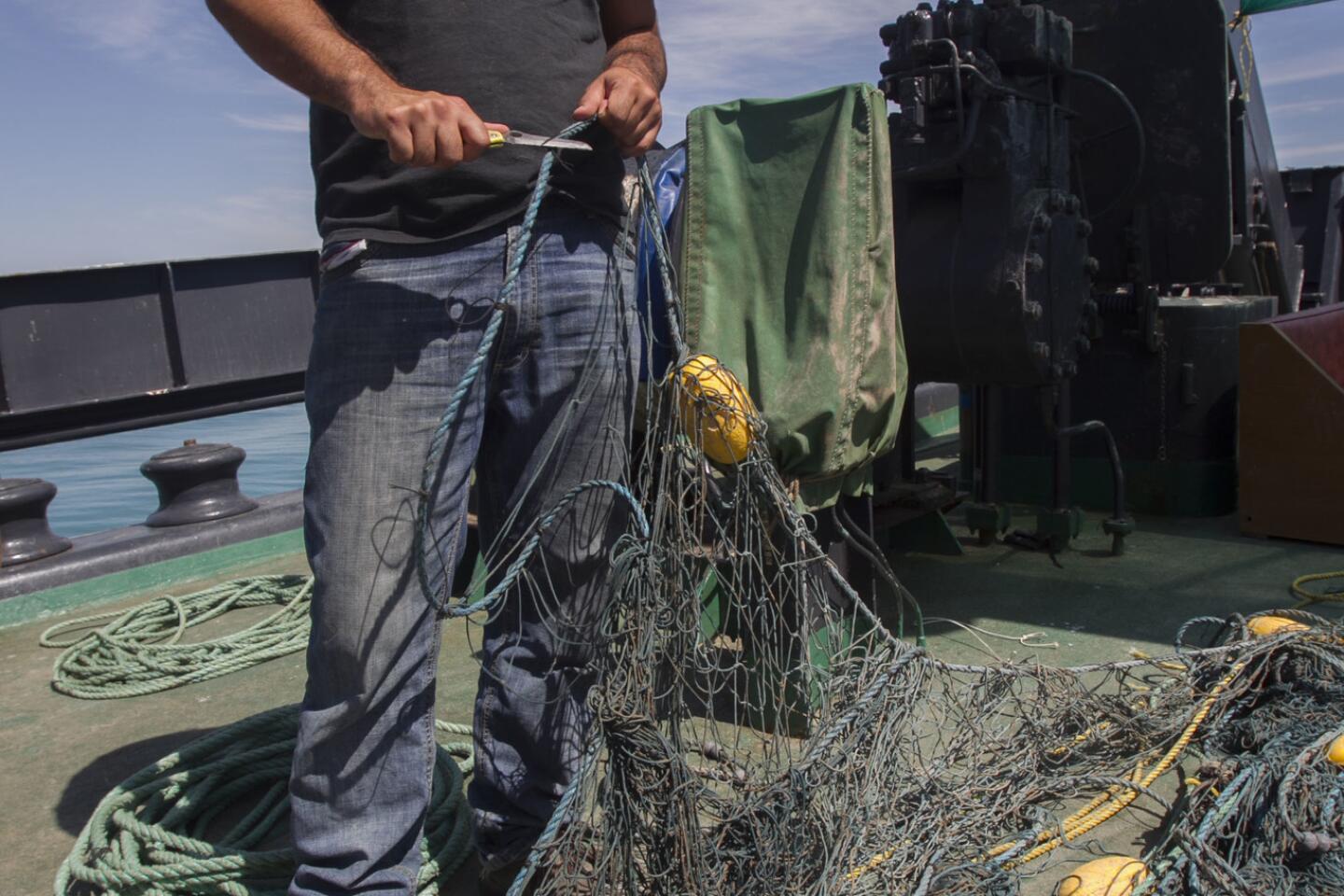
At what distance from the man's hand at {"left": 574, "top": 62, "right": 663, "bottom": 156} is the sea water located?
10.5 meters

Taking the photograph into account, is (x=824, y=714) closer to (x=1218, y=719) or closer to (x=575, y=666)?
(x=575, y=666)

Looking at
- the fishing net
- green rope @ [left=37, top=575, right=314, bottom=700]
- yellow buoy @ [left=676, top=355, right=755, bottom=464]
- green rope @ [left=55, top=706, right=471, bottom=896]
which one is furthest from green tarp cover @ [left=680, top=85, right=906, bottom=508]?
green rope @ [left=37, top=575, right=314, bottom=700]

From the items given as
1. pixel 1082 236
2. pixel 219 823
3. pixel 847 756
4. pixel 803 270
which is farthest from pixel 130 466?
pixel 847 756

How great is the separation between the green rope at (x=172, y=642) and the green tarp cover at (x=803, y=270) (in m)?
2.02

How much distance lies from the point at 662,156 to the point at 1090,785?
207 cm

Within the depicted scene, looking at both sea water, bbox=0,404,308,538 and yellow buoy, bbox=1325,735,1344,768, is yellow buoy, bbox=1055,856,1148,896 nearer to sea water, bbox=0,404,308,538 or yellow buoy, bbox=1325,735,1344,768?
yellow buoy, bbox=1325,735,1344,768

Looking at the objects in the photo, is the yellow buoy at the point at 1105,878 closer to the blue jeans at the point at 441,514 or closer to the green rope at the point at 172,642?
the blue jeans at the point at 441,514

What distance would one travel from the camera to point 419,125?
1.68 m

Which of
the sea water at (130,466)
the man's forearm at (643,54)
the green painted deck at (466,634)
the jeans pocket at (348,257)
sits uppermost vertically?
the man's forearm at (643,54)

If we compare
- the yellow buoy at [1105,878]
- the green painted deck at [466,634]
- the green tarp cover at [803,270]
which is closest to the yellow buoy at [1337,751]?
the green painted deck at [466,634]

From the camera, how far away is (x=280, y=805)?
2.72 m

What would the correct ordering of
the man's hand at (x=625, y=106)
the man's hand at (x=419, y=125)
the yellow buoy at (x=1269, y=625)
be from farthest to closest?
the yellow buoy at (x=1269, y=625), the man's hand at (x=625, y=106), the man's hand at (x=419, y=125)

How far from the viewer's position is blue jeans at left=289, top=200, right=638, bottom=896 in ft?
6.22

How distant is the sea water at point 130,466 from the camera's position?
13.4 metres
